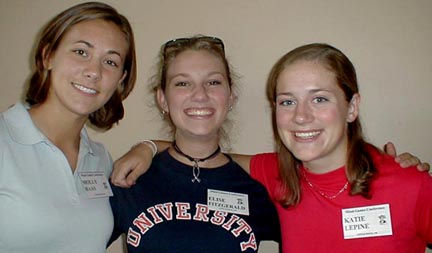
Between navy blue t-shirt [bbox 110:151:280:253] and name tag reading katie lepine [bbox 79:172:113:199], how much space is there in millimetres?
53

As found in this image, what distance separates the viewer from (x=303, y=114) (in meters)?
1.29

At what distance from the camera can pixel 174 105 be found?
156 centimetres

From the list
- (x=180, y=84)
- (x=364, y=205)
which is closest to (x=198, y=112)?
(x=180, y=84)

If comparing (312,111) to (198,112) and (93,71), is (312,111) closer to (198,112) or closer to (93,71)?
(198,112)

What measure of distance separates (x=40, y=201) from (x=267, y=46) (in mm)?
1293

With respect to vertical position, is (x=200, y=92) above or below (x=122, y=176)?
above

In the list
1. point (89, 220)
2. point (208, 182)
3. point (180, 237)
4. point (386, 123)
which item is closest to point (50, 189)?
point (89, 220)

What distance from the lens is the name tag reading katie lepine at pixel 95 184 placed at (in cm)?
141

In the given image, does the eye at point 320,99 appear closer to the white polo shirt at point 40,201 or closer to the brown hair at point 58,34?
the brown hair at point 58,34

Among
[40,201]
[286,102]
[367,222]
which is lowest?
[367,222]

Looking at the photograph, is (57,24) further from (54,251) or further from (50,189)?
(54,251)

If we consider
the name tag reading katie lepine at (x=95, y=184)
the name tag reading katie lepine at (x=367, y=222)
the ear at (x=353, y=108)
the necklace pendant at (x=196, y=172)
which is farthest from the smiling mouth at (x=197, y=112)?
the name tag reading katie lepine at (x=367, y=222)

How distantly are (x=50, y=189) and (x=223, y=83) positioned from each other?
0.80 metres

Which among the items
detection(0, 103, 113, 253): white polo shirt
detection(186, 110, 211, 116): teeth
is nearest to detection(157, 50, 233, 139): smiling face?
detection(186, 110, 211, 116): teeth
